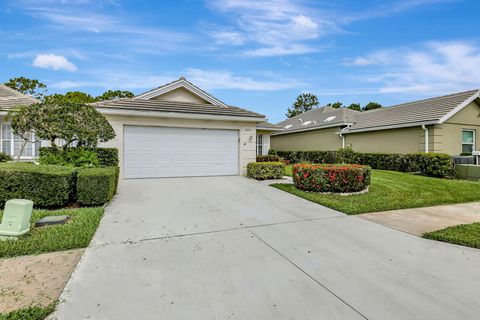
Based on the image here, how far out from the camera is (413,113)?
15820 millimetres

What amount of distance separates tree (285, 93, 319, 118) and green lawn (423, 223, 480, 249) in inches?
2119

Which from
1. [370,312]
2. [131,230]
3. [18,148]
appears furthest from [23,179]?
[18,148]

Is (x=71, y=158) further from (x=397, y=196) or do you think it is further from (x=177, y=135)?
(x=397, y=196)

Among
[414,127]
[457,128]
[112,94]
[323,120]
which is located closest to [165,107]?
[414,127]

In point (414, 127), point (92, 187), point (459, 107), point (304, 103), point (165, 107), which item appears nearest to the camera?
point (92, 187)

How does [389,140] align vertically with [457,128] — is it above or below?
below

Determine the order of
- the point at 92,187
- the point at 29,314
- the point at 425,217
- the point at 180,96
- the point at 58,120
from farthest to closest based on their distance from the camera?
the point at 180,96 → the point at 58,120 → the point at 92,187 → the point at 425,217 → the point at 29,314

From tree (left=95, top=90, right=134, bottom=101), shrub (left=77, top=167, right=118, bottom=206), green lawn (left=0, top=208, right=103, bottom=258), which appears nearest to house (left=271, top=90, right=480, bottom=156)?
shrub (left=77, top=167, right=118, bottom=206)

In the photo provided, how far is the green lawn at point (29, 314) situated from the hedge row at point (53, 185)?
4347mm

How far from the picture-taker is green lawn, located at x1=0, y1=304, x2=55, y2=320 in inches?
90.4

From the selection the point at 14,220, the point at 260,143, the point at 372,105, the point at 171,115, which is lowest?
the point at 14,220

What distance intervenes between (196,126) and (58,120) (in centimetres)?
568

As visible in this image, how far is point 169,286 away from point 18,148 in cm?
1407

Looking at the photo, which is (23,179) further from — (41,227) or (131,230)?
(131,230)
